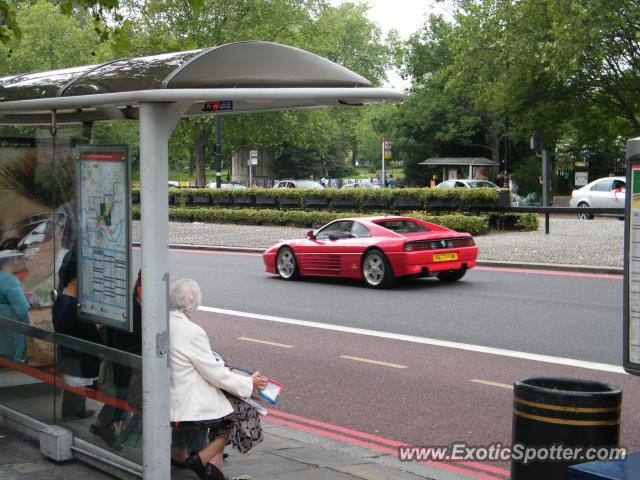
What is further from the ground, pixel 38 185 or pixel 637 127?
pixel 637 127

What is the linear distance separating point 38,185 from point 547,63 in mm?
27049

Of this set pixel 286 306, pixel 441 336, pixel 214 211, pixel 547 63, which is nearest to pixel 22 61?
pixel 214 211

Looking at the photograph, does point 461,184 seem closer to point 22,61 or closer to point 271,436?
point 22,61

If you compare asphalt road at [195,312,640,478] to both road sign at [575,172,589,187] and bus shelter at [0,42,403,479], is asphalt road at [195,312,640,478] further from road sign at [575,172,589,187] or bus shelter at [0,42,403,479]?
road sign at [575,172,589,187]

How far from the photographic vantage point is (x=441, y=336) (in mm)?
11711

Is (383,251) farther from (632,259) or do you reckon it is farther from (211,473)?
(632,259)

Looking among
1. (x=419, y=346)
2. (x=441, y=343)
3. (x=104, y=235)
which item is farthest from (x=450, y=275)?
(x=104, y=235)

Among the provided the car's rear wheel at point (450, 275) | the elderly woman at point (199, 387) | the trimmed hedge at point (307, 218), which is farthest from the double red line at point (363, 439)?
the trimmed hedge at point (307, 218)

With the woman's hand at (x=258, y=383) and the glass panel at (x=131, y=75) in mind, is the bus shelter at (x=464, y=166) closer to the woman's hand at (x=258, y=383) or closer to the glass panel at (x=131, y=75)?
the woman's hand at (x=258, y=383)

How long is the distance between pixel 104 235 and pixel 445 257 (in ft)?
35.7

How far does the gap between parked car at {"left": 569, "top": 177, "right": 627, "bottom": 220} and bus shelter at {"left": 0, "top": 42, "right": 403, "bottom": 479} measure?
28.7 m

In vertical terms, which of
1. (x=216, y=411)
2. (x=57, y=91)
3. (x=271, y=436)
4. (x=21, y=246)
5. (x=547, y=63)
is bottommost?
(x=271, y=436)

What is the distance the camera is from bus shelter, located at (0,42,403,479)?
17.1 feet

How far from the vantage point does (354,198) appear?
97.1 feet
